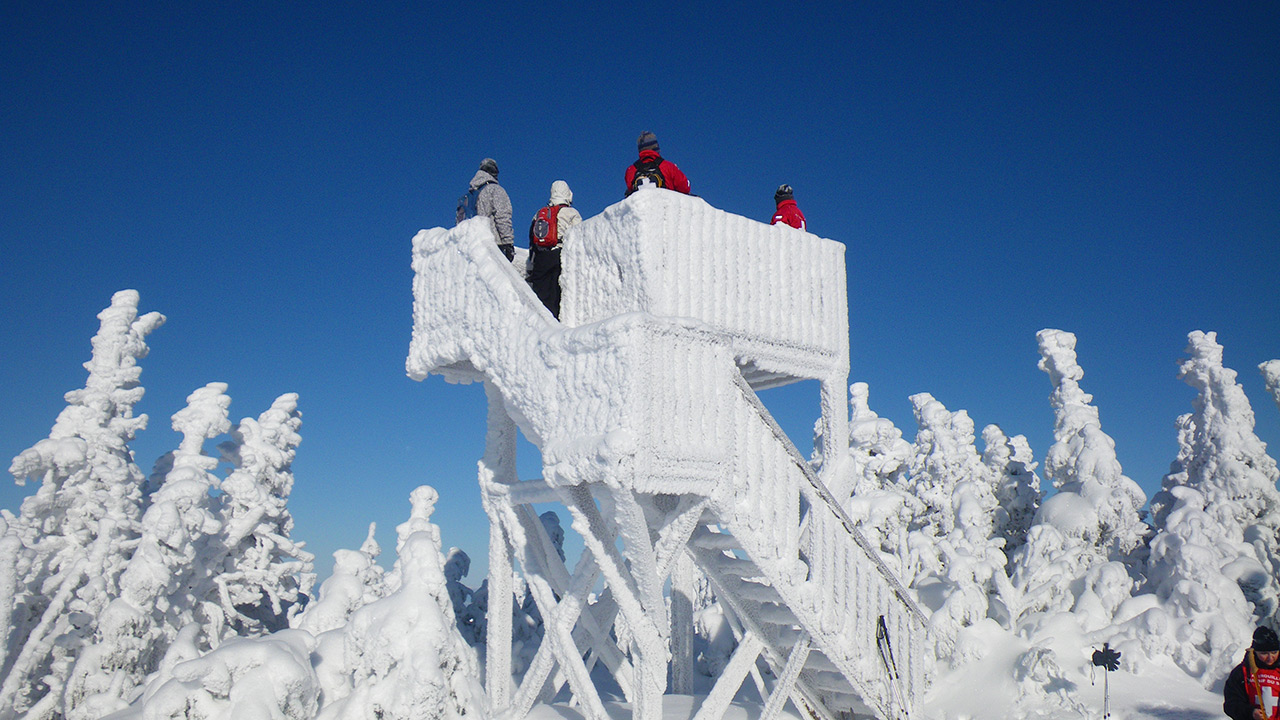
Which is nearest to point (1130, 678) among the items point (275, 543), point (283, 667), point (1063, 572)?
point (1063, 572)

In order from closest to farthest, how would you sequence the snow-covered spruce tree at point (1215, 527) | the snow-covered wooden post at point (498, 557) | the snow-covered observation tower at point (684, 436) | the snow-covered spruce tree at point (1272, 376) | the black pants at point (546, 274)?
the snow-covered observation tower at point (684, 436) < the black pants at point (546, 274) < the snow-covered wooden post at point (498, 557) < the snow-covered spruce tree at point (1215, 527) < the snow-covered spruce tree at point (1272, 376)

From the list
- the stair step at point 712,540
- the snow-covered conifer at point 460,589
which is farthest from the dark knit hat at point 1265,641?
the snow-covered conifer at point 460,589

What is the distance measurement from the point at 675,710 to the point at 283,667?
352 centimetres

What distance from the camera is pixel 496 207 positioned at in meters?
8.01

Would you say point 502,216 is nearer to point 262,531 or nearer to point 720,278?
point 720,278

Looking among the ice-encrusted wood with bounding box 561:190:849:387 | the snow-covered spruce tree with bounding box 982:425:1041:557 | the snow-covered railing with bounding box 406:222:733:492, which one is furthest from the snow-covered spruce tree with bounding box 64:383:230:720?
the snow-covered spruce tree with bounding box 982:425:1041:557

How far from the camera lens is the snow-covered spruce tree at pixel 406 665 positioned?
5.92 m

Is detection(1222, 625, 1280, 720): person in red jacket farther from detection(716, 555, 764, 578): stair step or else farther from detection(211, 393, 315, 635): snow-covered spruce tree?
detection(211, 393, 315, 635): snow-covered spruce tree

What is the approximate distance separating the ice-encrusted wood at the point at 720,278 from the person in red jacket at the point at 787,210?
0.34 metres

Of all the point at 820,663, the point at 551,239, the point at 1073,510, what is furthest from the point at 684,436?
the point at 1073,510

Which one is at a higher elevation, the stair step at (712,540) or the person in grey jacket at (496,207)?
the person in grey jacket at (496,207)

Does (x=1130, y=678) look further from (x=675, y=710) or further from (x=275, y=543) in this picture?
(x=275, y=543)

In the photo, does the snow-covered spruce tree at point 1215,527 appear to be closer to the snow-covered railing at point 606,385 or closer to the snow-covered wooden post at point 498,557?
the snow-covered railing at point 606,385

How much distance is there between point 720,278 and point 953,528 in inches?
525
